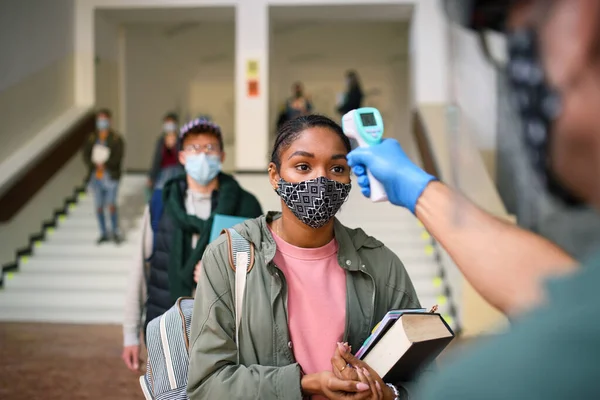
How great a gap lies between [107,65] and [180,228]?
8.86 m

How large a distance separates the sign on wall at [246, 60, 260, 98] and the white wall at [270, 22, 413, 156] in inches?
150

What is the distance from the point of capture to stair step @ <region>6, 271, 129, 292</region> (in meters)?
6.78

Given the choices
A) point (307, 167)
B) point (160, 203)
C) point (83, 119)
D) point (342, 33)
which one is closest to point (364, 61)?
point (342, 33)

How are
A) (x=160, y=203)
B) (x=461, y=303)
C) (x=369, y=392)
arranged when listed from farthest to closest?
(x=461, y=303)
(x=160, y=203)
(x=369, y=392)

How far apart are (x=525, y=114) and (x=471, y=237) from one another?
34cm

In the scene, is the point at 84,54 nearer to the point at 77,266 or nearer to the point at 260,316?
the point at 77,266

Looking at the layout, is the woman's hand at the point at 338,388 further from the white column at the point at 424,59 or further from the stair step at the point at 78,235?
the white column at the point at 424,59

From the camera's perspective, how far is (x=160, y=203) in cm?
299

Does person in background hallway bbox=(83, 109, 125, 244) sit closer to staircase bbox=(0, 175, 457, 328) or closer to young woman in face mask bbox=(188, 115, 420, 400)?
staircase bbox=(0, 175, 457, 328)

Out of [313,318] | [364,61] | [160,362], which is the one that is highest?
[364,61]

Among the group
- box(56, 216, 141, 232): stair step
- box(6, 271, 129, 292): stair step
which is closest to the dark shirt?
box(6, 271, 129, 292): stair step

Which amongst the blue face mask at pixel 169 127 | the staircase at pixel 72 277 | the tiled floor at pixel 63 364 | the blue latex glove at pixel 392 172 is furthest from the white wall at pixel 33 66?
the blue latex glove at pixel 392 172

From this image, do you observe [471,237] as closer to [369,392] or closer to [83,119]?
[369,392]

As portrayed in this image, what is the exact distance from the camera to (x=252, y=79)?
32.7 feet
